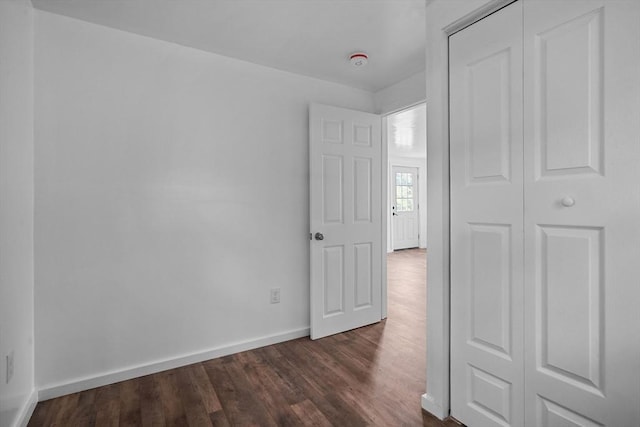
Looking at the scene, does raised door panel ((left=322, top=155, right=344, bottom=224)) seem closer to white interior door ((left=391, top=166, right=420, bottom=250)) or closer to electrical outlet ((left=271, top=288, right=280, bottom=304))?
electrical outlet ((left=271, top=288, right=280, bottom=304))

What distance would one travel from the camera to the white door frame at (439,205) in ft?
5.60

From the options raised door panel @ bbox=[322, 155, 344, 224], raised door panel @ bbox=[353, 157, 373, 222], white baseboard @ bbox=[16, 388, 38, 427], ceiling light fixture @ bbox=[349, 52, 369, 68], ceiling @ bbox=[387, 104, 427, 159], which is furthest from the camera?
ceiling @ bbox=[387, 104, 427, 159]

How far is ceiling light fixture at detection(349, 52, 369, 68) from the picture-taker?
Result: 2.46 meters

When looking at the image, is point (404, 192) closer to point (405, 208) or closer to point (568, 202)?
point (405, 208)

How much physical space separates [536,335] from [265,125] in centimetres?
231

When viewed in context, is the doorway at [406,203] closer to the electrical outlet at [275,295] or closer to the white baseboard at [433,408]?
the electrical outlet at [275,295]

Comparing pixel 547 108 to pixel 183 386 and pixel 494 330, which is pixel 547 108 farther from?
pixel 183 386

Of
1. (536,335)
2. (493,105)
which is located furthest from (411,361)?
(493,105)

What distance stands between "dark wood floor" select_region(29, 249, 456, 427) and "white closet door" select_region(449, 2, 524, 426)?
0.37 metres

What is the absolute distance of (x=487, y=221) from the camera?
1.54 m

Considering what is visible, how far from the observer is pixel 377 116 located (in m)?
3.16

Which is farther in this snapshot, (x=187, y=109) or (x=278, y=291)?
(x=278, y=291)

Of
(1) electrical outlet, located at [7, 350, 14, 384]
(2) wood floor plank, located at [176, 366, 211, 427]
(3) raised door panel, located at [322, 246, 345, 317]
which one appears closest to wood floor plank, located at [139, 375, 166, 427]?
(2) wood floor plank, located at [176, 366, 211, 427]

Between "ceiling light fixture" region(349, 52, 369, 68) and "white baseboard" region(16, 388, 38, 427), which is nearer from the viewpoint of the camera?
"white baseboard" region(16, 388, 38, 427)
